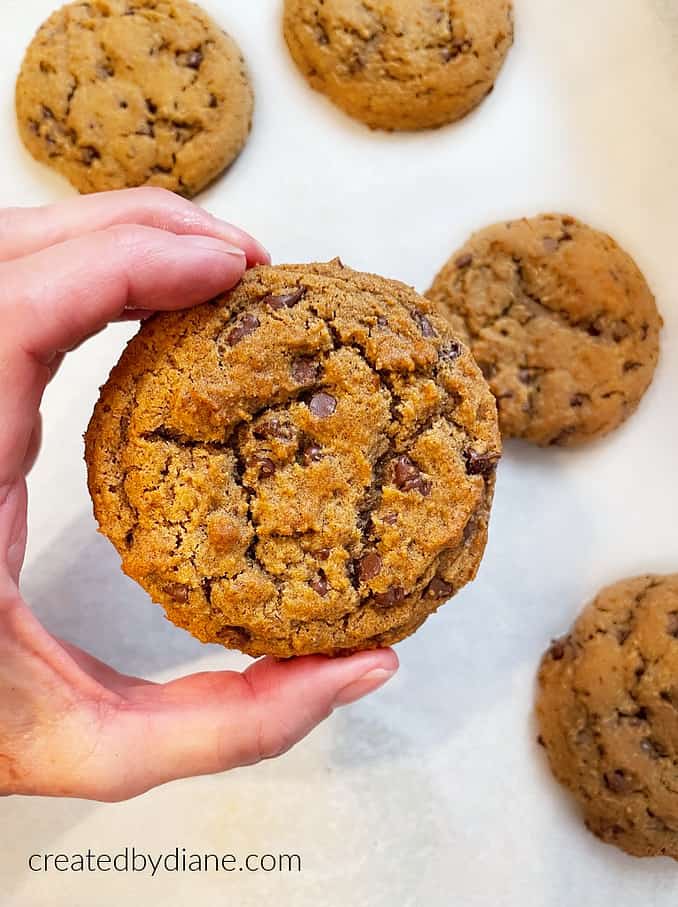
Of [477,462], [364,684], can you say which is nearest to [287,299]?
[477,462]

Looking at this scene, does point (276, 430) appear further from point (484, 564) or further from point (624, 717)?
point (624, 717)

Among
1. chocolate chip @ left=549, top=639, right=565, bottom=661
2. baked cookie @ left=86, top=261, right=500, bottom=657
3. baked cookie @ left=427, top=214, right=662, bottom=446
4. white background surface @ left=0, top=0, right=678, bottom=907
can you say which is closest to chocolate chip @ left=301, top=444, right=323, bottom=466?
baked cookie @ left=86, top=261, right=500, bottom=657

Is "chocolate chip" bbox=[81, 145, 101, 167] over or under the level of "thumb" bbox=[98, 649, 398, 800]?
over

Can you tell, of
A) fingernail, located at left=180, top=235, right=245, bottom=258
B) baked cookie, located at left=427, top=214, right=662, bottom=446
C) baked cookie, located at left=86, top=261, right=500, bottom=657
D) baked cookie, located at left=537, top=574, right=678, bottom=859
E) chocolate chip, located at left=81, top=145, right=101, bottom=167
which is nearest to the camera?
baked cookie, located at left=86, top=261, right=500, bottom=657

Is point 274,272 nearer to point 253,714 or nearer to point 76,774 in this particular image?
point 253,714

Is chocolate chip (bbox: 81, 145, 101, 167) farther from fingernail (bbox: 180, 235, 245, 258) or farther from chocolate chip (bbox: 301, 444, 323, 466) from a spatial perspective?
chocolate chip (bbox: 301, 444, 323, 466)
